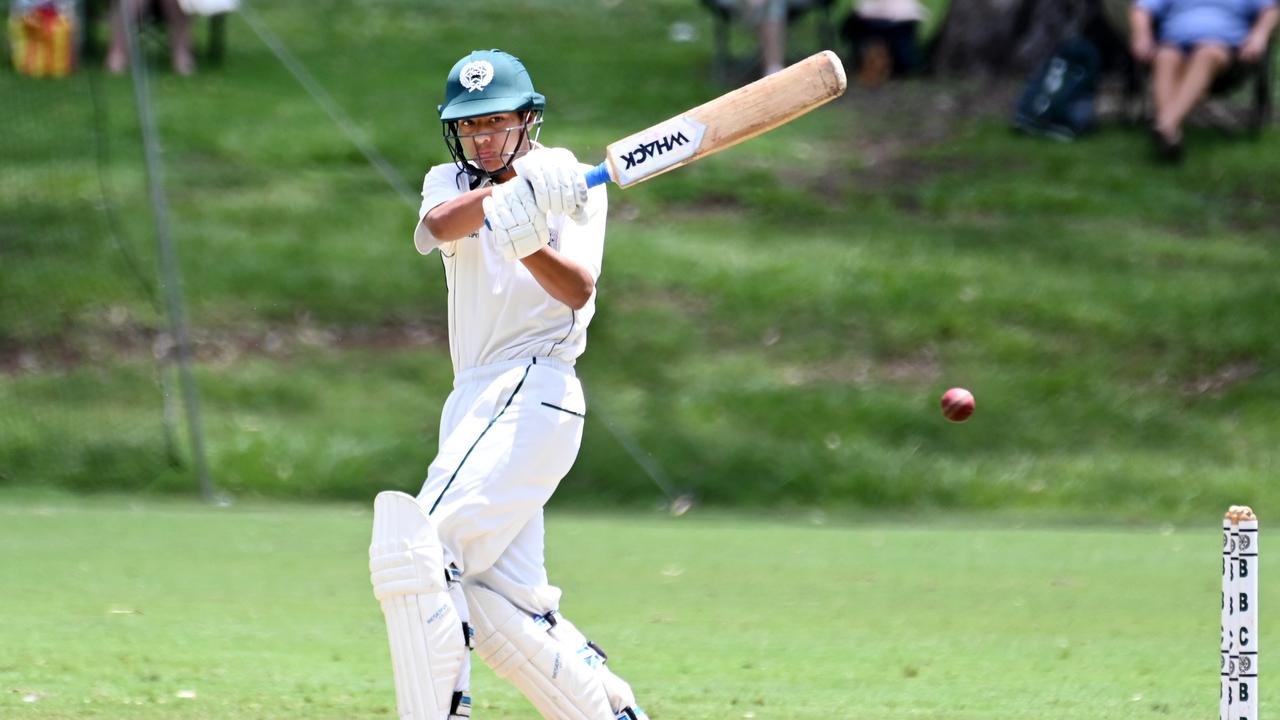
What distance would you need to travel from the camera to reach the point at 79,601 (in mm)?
7621

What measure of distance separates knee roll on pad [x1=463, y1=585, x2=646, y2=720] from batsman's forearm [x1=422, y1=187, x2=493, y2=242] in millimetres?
864

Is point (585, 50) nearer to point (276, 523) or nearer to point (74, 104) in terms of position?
point (74, 104)

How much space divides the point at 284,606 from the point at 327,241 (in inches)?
313

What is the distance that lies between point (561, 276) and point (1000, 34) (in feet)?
48.6

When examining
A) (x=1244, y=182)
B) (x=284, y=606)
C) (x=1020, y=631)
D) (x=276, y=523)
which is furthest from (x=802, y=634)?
(x=1244, y=182)

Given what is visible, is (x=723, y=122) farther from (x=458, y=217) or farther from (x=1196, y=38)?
(x=1196, y=38)

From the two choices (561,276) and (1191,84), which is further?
(1191,84)

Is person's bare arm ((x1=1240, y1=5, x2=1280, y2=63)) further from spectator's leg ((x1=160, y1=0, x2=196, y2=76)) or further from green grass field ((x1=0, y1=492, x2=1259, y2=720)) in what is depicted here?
spectator's leg ((x1=160, y1=0, x2=196, y2=76))

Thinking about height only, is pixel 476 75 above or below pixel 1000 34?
below

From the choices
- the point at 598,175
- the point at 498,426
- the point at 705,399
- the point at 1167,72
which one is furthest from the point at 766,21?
the point at 498,426

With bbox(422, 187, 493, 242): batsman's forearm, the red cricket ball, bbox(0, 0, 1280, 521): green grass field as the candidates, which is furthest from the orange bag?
bbox(422, 187, 493, 242): batsman's forearm

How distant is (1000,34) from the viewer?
1842 cm

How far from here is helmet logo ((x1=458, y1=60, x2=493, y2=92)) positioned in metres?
4.55

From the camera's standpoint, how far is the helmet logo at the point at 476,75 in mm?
4551
